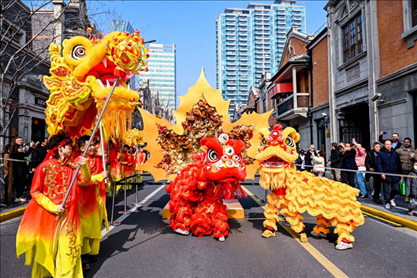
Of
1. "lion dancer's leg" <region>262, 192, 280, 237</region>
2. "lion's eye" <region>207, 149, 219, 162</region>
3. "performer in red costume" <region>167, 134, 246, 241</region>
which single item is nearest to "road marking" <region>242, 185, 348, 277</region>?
"lion dancer's leg" <region>262, 192, 280, 237</region>

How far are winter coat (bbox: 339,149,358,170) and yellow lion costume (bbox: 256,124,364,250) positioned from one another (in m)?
4.56

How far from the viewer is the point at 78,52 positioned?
12.6 feet

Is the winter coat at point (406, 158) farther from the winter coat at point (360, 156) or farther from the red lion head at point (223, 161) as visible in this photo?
the red lion head at point (223, 161)

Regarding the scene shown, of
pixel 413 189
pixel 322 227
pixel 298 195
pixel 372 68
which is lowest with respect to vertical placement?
pixel 322 227

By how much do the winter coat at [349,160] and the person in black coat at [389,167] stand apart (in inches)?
63.7

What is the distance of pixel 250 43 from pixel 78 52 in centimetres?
10041

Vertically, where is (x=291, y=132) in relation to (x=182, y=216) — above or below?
above

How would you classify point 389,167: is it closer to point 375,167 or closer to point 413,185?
point 375,167

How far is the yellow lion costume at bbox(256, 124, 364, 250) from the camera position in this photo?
3.92 metres

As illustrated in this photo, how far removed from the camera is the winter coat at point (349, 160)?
822 centimetres

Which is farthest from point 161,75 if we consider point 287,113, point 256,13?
point 287,113

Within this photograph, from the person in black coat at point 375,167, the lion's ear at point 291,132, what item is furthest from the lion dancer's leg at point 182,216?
the person in black coat at point 375,167

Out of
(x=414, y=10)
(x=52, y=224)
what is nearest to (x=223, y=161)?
(x=52, y=224)

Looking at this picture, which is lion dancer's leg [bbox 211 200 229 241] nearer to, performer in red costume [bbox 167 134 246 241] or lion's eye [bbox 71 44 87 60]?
performer in red costume [bbox 167 134 246 241]
